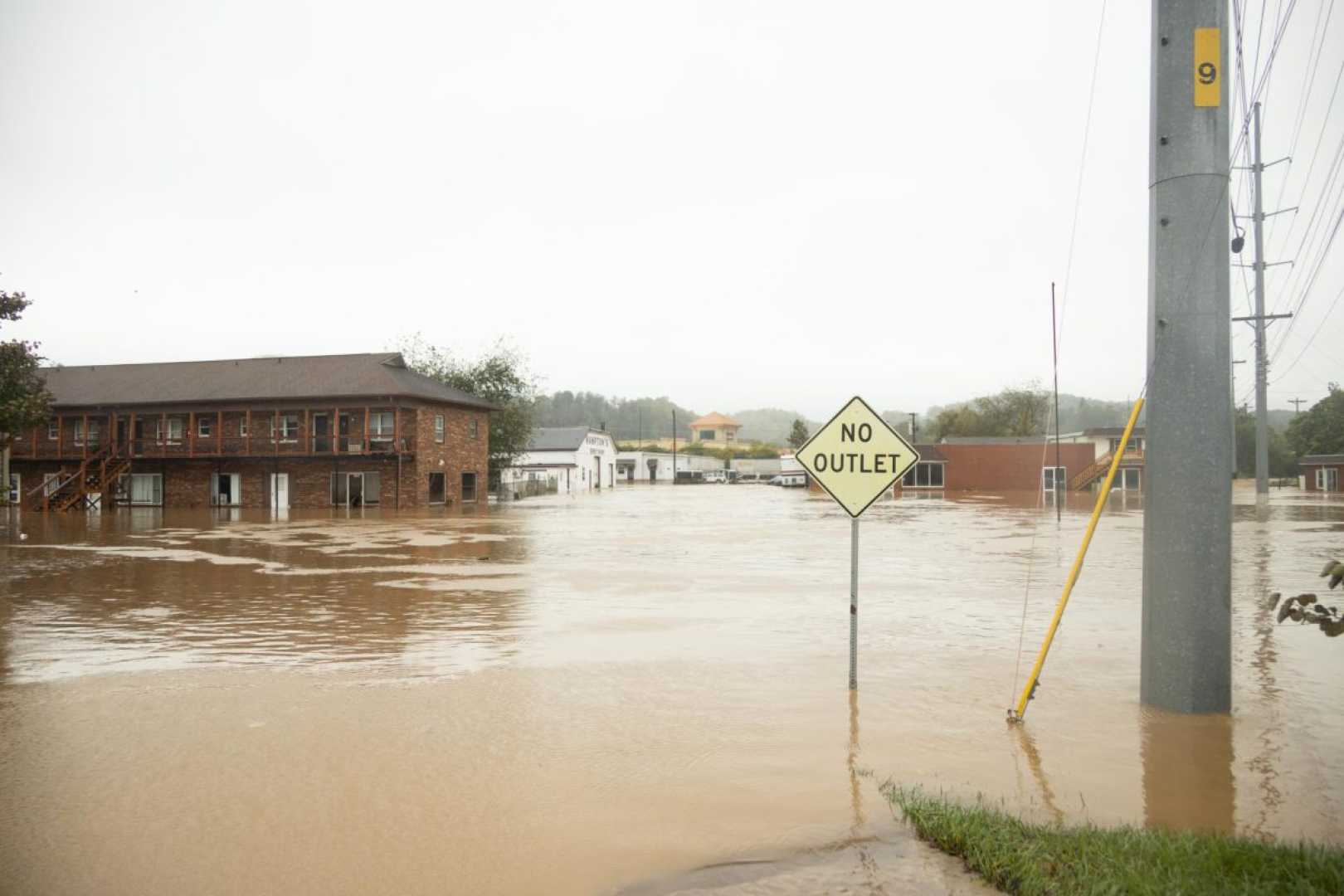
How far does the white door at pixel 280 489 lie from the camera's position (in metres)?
49.7

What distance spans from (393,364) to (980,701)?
4788 cm

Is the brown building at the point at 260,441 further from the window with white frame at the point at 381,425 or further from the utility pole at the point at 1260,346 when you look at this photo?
the utility pole at the point at 1260,346

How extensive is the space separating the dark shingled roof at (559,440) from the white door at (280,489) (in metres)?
35.2

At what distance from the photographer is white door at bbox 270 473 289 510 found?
49.7 m

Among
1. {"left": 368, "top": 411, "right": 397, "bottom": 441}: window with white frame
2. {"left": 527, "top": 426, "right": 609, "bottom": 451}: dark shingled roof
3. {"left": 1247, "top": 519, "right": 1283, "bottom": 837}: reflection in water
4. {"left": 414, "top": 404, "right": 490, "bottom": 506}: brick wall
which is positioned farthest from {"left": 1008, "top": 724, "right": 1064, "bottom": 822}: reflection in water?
{"left": 527, "top": 426, "right": 609, "bottom": 451}: dark shingled roof

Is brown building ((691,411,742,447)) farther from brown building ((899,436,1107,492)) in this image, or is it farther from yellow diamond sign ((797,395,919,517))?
yellow diamond sign ((797,395,919,517))

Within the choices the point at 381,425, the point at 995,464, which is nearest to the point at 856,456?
the point at 381,425

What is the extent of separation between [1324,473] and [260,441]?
7475 centimetres

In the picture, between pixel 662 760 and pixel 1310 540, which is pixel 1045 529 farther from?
pixel 662 760

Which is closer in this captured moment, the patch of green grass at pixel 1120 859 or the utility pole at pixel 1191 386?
the patch of green grass at pixel 1120 859

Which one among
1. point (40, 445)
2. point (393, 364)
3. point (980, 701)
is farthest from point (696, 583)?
point (40, 445)

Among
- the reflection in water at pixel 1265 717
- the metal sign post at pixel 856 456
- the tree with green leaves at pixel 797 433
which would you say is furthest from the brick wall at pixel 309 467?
the tree with green leaves at pixel 797 433

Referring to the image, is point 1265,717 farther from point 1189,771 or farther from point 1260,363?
point 1260,363

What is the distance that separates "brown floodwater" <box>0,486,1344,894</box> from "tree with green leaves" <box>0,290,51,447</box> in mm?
14313
